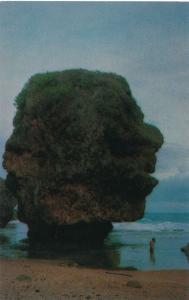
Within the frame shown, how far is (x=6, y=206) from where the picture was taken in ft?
73.4

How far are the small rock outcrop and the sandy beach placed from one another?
6.05 metres

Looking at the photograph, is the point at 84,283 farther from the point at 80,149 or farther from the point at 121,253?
the point at 121,253

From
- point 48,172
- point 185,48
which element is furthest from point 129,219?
point 185,48

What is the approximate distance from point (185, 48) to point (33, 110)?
4960 millimetres

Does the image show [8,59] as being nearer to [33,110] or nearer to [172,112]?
[33,110]

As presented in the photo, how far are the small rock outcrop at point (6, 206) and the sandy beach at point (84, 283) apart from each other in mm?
6046

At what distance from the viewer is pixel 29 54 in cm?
1462

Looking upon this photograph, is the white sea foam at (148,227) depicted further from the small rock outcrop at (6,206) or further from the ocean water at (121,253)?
the small rock outcrop at (6,206)

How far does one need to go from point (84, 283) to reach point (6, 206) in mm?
9523

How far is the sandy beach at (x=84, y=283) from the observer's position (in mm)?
12820

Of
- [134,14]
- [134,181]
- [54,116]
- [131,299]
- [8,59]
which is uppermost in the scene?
[134,14]

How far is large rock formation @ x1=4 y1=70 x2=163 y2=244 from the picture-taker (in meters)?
16.2

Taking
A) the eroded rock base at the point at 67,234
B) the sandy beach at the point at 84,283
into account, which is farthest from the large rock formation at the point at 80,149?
the sandy beach at the point at 84,283

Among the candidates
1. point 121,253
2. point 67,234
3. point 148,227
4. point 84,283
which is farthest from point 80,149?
point 148,227
